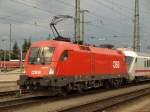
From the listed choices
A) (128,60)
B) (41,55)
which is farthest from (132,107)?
(128,60)

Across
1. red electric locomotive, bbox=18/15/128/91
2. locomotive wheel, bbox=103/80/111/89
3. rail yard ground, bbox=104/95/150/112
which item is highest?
red electric locomotive, bbox=18/15/128/91

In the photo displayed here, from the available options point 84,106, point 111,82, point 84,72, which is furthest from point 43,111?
point 111,82

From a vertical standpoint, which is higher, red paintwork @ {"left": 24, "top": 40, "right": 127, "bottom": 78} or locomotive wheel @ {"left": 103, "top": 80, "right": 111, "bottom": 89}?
red paintwork @ {"left": 24, "top": 40, "right": 127, "bottom": 78}

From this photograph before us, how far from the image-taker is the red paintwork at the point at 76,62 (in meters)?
23.2

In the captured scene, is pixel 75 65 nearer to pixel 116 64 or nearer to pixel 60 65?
pixel 60 65

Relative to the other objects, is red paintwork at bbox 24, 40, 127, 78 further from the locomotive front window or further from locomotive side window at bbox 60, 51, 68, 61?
the locomotive front window

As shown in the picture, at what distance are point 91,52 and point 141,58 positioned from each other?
55.8 ft

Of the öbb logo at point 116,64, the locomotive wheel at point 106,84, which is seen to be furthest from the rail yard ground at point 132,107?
the öbb logo at point 116,64

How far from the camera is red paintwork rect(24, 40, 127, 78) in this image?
23.2 metres

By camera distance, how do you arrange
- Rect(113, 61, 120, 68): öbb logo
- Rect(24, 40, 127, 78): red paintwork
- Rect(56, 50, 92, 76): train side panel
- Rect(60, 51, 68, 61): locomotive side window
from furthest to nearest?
Rect(113, 61, 120, 68): öbb logo
Rect(60, 51, 68, 61): locomotive side window
Rect(56, 50, 92, 76): train side panel
Rect(24, 40, 127, 78): red paintwork

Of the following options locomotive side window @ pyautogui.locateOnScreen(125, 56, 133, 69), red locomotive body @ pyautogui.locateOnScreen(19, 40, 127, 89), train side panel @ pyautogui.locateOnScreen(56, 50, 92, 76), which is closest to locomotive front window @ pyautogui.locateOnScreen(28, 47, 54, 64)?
red locomotive body @ pyautogui.locateOnScreen(19, 40, 127, 89)

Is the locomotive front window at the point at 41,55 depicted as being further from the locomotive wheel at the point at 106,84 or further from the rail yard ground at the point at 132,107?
the locomotive wheel at the point at 106,84

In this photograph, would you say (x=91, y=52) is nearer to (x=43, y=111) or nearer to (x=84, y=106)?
(x=84, y=106)

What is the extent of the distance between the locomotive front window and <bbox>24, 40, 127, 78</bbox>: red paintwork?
0.92 ft
